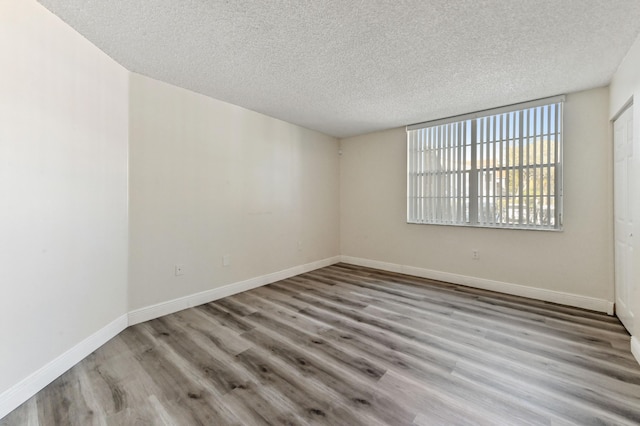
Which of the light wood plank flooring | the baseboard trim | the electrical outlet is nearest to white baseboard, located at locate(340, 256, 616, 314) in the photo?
the light wood plank flooring

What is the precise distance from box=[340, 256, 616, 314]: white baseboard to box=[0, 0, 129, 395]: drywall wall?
12.5ft

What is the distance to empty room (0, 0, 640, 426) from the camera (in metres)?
1.56

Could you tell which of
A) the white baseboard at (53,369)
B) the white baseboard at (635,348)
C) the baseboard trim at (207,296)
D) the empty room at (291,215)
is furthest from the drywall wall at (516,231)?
the white baseboard at (53,369)

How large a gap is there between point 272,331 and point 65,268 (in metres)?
1.66

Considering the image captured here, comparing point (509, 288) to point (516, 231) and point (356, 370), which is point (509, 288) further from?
point (356, 370)

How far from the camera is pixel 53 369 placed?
1.73 metres

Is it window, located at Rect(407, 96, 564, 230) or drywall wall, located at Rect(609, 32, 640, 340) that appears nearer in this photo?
drywall wall, located at Rect(609, 32, 640, 340)

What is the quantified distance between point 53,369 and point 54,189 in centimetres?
122

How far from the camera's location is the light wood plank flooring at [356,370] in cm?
144

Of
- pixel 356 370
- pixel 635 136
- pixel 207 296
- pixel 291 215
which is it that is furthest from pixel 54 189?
pixel 635 136

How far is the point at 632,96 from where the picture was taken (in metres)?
2.06

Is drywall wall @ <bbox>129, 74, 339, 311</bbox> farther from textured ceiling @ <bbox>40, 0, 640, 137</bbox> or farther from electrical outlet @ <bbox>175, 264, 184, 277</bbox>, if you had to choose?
textured ceiling @ <bbox>40, 0, 640, 137</bbox>

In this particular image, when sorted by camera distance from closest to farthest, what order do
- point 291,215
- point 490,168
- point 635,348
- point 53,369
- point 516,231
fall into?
point 53,369
point 635,348
point 516,231
point 490,168
point 291,215

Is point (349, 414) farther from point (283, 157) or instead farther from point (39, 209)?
point (283, 157)
